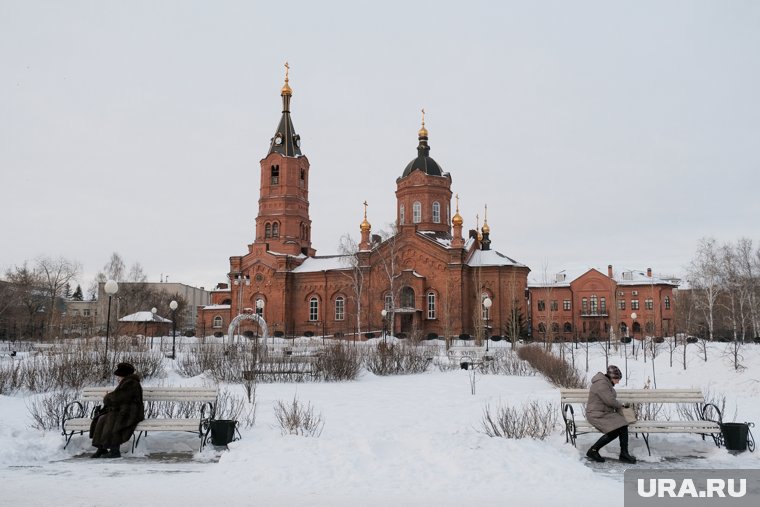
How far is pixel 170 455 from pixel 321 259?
39.0m

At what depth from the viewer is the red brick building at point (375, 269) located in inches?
1608

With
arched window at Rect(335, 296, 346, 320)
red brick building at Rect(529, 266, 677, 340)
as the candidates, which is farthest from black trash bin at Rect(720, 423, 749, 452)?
red brick building at Rect(529, 266, 677, 340)

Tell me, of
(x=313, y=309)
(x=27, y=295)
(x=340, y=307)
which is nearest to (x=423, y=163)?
(x=340, y=307)

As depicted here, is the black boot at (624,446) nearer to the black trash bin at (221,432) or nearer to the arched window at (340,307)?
the black trash bin at (221,432)

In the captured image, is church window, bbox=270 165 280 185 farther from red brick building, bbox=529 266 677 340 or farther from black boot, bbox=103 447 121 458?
black boot, bbox=103 447 121 458

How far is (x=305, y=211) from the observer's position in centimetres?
4694

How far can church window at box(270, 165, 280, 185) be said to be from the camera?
4553 centimetres

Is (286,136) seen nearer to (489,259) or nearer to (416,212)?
(416,212)

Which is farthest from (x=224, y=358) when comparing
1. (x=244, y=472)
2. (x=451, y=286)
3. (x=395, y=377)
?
(x=451, y=286)

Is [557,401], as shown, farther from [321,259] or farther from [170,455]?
[321,259]

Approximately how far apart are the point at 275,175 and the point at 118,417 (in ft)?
129

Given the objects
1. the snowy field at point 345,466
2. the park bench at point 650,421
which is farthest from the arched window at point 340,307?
the park bench at point 650,421

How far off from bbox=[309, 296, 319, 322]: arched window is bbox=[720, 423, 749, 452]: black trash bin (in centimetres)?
3831

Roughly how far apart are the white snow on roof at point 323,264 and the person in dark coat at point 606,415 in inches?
1446
